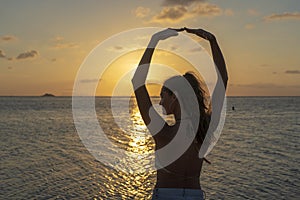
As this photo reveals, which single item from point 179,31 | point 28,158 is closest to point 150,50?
point 179,31

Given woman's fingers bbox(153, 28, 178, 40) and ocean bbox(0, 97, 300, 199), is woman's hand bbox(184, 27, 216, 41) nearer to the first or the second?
woman's fingers bbox(153, 28, 178, 40)

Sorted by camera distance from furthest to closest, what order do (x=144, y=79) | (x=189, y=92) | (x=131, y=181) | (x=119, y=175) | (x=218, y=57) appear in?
(x=119, y=175) → (x=131, y=181) → (x=218, y=57) → (x=189, y=92) → (x=144, y=79)

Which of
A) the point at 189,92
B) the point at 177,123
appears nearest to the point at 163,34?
the point at 189,92

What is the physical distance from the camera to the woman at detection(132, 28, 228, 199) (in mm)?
3012

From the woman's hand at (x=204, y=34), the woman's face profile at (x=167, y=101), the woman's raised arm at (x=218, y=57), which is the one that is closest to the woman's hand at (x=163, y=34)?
the woman's hand at (x=204, y=34)

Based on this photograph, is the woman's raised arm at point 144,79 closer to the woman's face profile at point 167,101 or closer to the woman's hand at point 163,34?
the woman's hand at point 163,34

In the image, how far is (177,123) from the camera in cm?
313

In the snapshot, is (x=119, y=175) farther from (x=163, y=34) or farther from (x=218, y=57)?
(x=163, y=34)

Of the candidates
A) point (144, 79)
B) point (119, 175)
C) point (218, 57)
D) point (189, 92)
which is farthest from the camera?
point (119, 175)

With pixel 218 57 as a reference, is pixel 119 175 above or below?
below

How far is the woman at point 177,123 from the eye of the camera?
3.01 meters

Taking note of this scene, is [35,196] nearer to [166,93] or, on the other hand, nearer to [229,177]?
[229,177]

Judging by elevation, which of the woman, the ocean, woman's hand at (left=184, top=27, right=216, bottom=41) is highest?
woman's hand at (left=184, top=27, right=216, bottom=41)

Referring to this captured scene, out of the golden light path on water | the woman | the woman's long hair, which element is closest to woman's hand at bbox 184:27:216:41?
the woman
